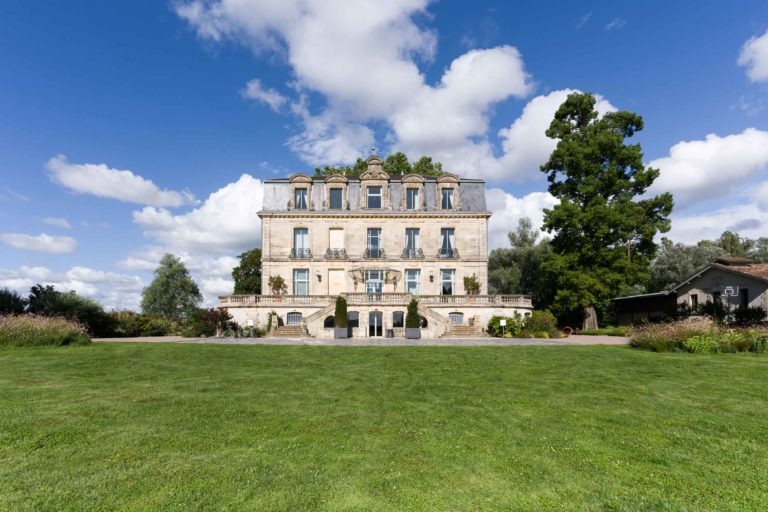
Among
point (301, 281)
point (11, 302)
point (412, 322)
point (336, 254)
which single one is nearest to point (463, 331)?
point (412, 322)

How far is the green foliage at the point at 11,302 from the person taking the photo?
23.3 meters

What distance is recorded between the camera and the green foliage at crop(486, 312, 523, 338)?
27.9 metres

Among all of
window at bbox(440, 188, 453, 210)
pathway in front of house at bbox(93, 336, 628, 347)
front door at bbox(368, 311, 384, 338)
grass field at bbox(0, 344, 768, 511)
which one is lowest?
grass field at bbox(0, 344, 768, 511)

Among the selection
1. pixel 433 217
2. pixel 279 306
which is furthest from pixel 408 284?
pixel 279 306

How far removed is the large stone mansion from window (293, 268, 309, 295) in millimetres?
82

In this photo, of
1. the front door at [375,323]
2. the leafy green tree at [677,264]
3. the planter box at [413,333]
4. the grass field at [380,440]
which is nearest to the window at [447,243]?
the front door at [375,323]

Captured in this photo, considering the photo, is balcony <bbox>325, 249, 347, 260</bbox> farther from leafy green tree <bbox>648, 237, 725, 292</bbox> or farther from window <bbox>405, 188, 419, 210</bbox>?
leafy green tree <bbox>648, 237, 725, 292</bbox>

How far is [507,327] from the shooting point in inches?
1113

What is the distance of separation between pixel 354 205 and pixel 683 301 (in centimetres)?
2675

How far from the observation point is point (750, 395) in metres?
8.63

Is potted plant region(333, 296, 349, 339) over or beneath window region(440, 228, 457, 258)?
beneath

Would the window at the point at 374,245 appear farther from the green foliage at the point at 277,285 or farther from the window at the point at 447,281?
the green foliage at the point at 277,285

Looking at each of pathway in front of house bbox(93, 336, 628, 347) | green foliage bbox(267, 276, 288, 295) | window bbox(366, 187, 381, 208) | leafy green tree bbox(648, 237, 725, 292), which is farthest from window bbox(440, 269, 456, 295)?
leafy green tree bbox(648, 237, 725, 292)

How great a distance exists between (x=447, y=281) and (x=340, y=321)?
11.0 meters
